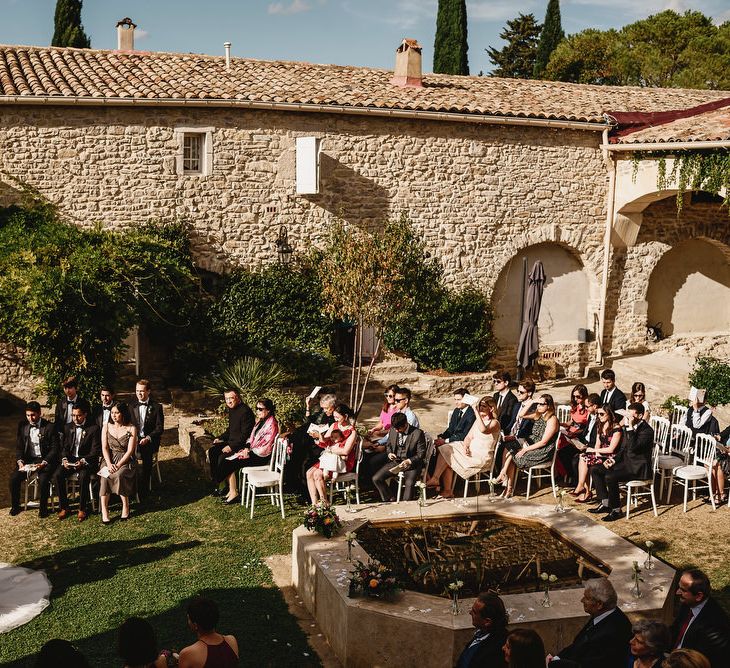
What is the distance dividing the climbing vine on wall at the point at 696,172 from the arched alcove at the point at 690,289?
2.96m

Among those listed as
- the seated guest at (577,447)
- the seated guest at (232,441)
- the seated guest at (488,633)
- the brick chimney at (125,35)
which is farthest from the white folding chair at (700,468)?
the brick chimney at (125,35)

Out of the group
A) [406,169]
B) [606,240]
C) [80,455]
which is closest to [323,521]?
[80,455]

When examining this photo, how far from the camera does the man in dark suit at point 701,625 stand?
18.1 ft

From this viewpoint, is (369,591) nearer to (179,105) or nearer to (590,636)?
(590,636)

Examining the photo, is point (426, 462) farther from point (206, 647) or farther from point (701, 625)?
point (206, 647)

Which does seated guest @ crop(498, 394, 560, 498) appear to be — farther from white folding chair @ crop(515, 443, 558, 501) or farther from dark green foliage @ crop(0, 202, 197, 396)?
dark green foliage @ crop(0, 202, 197, 396)

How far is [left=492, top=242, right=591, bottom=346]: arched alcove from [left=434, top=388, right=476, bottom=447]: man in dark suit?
7.71 metres

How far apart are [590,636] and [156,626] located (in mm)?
3472

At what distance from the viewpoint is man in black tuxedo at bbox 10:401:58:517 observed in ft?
33.0

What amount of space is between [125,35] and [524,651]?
17.5 metres

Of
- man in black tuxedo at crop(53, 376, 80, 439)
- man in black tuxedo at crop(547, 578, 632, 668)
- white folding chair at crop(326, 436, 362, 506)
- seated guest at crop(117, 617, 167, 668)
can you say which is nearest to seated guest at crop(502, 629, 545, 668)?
man in black tuxedo at crop(547, 578, 632, 668)

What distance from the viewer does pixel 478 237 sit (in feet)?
60.2

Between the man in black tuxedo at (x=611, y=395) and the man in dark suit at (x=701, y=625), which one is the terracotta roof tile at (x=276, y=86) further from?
the man in dark suit at (x=701, y=625)

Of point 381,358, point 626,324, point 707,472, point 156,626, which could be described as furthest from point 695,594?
point 626,324
